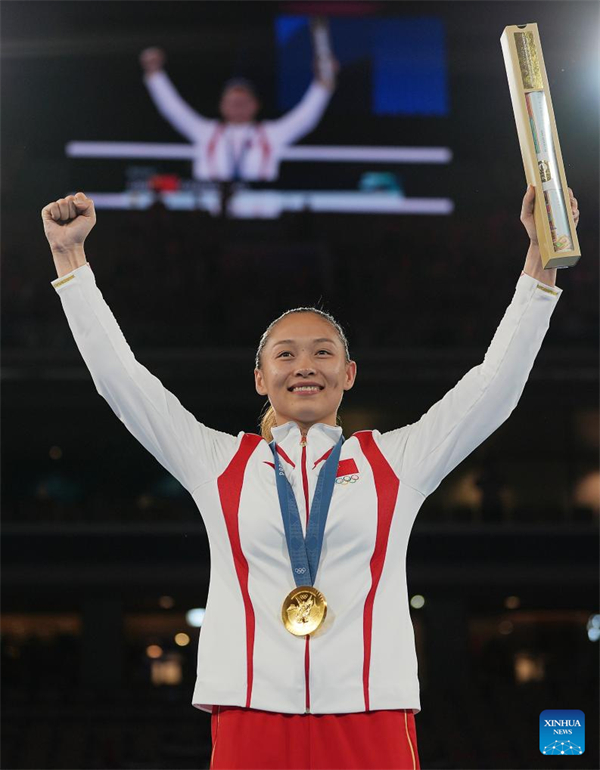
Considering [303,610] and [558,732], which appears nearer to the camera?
Answer: [303,610]

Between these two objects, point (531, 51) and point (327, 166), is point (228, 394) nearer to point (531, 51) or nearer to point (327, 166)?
point (327, 166)

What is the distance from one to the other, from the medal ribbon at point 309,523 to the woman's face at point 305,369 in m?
0.15

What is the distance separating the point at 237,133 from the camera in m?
16.6

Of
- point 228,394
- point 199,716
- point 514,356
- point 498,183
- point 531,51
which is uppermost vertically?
point 498,183

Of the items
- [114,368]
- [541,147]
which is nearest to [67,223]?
[114,368]

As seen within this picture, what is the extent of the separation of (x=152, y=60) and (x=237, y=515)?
15887 millimetres

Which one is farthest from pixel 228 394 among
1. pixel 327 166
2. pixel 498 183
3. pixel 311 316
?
pixel 311 316

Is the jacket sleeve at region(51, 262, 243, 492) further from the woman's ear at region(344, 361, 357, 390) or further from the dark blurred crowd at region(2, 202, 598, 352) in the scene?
the dark blurred crowd at region(2, 202, 598, 352)

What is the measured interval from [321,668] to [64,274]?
3.23 ft

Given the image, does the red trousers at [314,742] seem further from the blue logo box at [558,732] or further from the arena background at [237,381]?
the arena background at [237,381]

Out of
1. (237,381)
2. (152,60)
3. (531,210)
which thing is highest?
(152,60)

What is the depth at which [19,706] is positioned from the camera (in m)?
13.3

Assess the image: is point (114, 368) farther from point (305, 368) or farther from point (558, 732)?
point (558, 732)

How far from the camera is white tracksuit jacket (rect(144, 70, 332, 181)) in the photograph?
1655 centimetres
